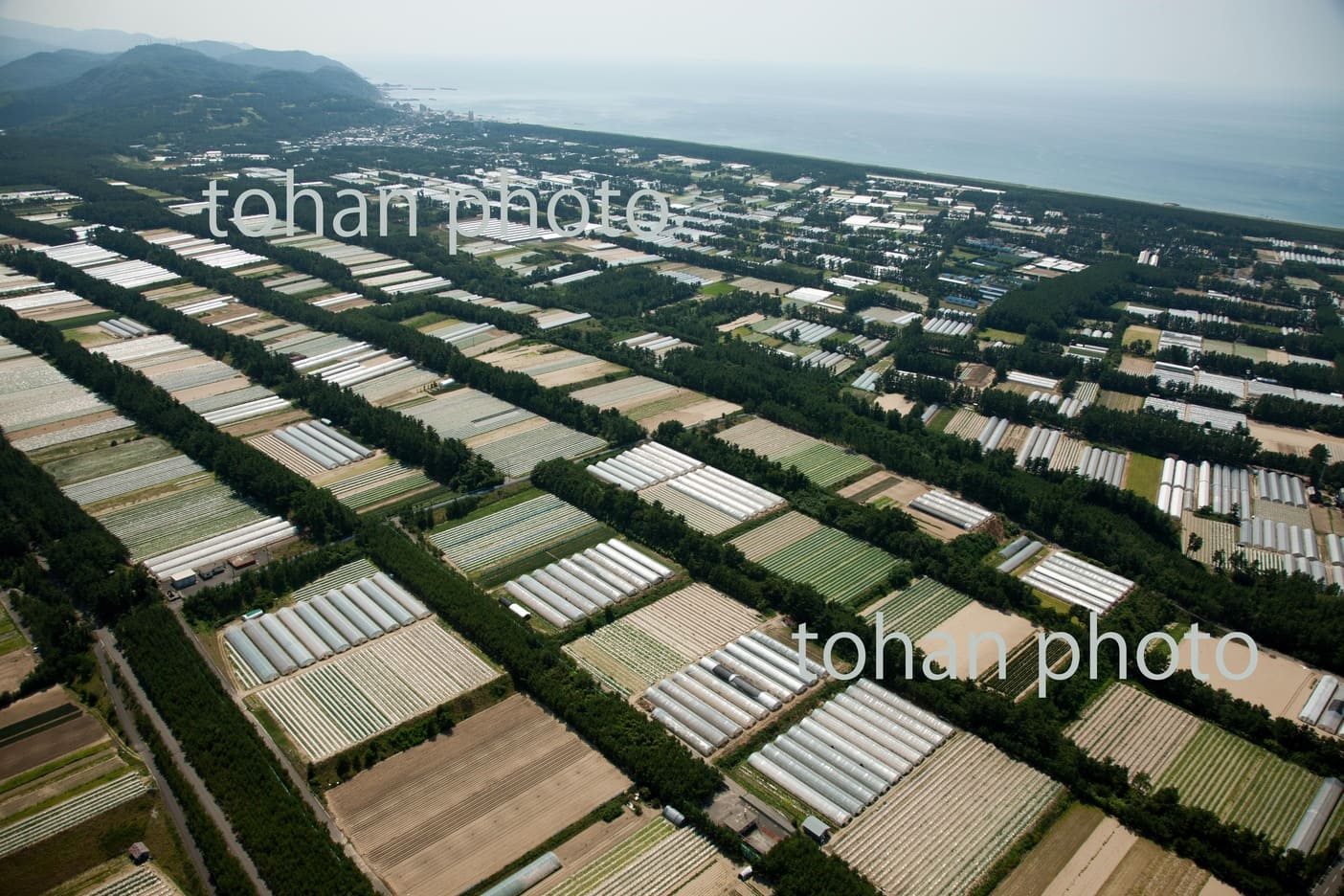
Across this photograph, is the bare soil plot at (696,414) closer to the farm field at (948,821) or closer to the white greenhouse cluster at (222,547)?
the white greenhouse cluster at (222,547)

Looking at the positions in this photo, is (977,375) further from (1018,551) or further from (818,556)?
(818,556)

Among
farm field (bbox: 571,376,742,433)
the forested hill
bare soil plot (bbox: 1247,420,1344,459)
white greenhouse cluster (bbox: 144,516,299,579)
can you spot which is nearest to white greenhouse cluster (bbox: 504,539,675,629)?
white greenhouse cluster (bbox: 144,516,299,579)

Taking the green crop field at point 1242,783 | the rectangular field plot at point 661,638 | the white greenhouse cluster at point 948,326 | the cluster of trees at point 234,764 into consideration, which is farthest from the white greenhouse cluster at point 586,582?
the white greenhouse cluster at point 948,326

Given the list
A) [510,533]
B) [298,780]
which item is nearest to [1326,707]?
[510,533]

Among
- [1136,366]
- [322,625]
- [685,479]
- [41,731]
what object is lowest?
[41,731]

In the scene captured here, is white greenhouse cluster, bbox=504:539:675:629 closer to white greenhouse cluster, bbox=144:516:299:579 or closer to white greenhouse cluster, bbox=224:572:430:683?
white greenhouse cluster, bbox=224:572:430:683

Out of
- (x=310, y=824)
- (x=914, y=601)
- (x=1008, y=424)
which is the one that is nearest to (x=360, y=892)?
(x=310, y=824)
